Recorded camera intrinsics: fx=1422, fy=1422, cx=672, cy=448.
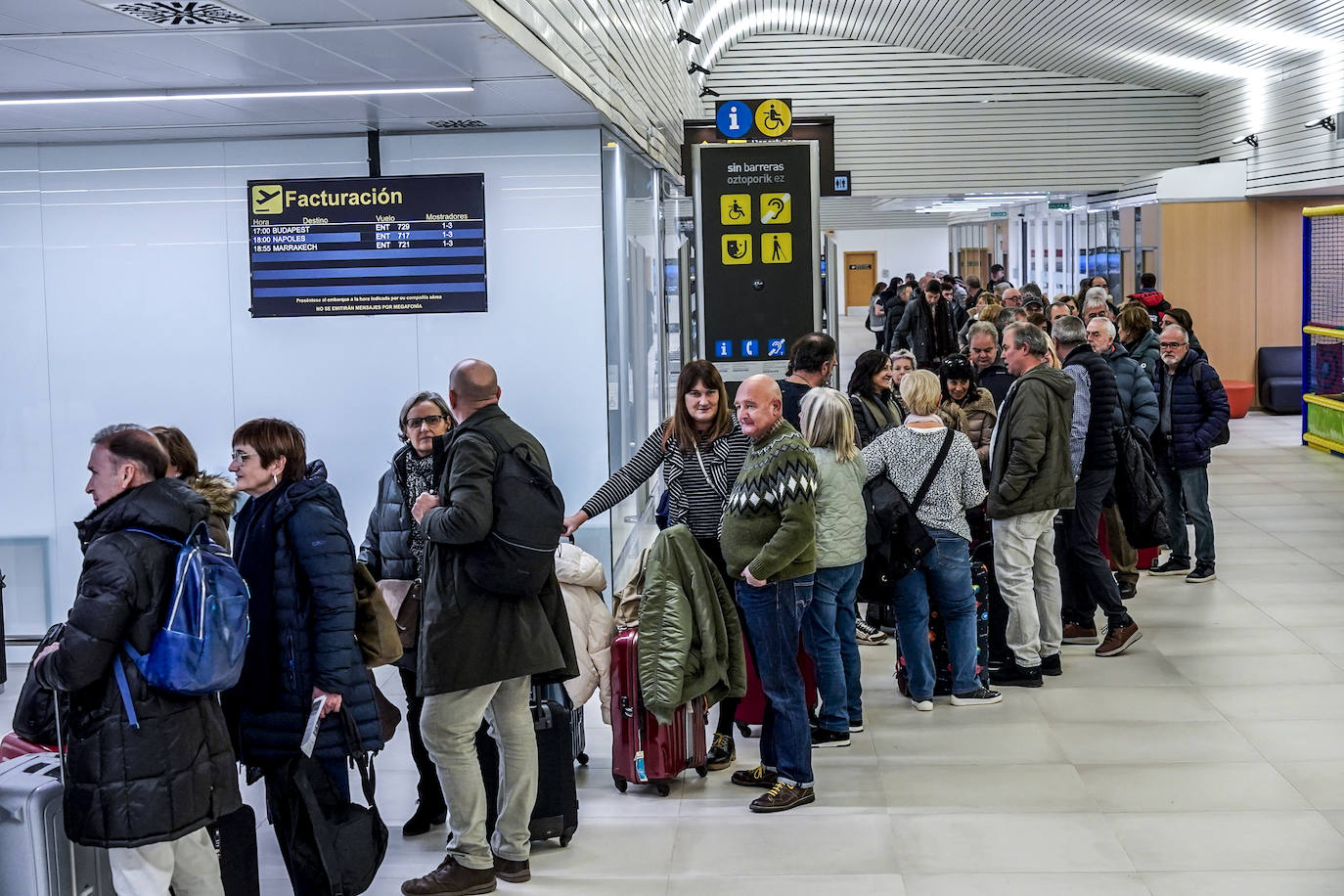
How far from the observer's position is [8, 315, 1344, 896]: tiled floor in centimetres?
466

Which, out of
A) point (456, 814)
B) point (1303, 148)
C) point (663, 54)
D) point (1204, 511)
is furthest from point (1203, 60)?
point (456, 814)

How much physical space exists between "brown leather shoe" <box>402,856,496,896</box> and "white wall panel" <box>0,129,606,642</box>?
370 cm

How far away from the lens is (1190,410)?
8.79 m

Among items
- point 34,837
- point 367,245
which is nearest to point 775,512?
point 34,837

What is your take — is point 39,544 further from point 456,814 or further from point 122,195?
point 456,814

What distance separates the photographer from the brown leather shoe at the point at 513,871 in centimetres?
466

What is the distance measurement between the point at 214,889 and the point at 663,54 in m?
A: 10.4

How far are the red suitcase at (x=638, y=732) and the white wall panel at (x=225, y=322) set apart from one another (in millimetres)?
2747

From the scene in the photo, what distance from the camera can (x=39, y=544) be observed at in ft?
26.6

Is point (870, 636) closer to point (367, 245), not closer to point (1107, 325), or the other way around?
point (1107, 325)

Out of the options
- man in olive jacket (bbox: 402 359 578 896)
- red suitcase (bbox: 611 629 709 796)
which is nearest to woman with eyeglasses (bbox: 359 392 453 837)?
man in olive jacket (bbox: 402 359 578 896)

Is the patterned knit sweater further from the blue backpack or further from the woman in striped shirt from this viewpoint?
the blue backpack

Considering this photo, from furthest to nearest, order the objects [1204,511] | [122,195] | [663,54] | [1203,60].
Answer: [1203,60], [663,54], [1204,511], [122,195]

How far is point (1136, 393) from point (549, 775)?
466cm
